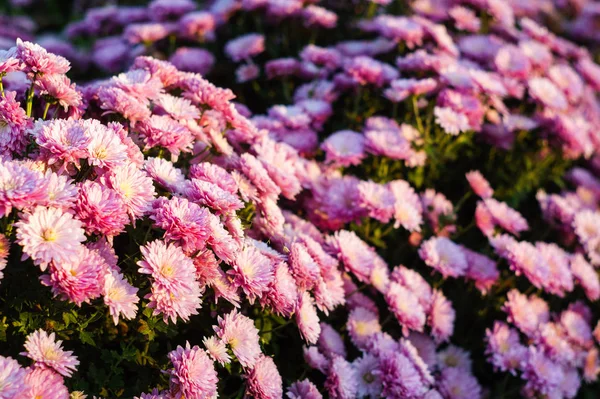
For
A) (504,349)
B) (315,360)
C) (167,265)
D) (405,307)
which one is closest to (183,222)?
(167,265)

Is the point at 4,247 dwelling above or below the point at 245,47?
above

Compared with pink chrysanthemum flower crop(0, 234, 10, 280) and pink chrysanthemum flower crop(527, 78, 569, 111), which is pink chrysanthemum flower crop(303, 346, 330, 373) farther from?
pink chrysanthemum flower crop(527, 78, 569, 111)

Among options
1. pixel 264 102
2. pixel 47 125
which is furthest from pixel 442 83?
pixel 47 125

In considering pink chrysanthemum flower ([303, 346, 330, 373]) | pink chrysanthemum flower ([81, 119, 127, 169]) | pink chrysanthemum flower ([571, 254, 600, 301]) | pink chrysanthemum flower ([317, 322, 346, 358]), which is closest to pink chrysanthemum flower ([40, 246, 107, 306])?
pink chrysanthemum flower ([81, 119, 127, 169])

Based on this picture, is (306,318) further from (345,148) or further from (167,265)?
(345,148)

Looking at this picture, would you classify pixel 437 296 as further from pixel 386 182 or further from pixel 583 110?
pixel 583 110
